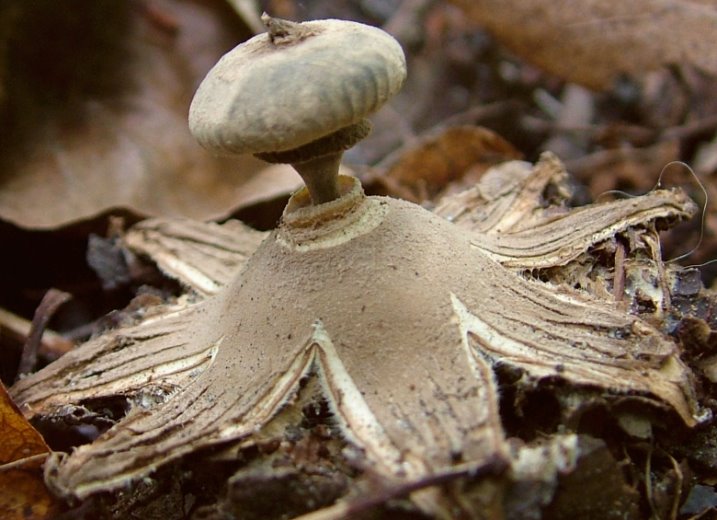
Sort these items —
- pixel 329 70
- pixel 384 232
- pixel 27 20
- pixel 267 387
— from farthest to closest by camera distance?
pixel 27 20
pixel 384 232
pixel 267 387
pixel 329 70

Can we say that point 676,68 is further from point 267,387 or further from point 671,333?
point 267,387

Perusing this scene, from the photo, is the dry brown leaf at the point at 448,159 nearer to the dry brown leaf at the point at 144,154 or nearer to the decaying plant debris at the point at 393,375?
the dry brown leaf at the point at 144,154

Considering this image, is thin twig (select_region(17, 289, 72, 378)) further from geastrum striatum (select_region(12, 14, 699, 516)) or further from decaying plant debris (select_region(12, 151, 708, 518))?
geastrum striatum (select_region(12, 14, 699, 516))

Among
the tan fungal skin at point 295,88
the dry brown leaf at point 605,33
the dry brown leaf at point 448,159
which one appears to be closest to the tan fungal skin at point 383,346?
the tan fungal skin at point 295,88

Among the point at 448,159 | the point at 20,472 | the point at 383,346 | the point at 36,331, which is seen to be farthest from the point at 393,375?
the point at 448,159

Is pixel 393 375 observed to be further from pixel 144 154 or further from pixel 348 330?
pixel 144 154

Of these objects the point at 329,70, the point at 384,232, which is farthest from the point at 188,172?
the point at 329,70
